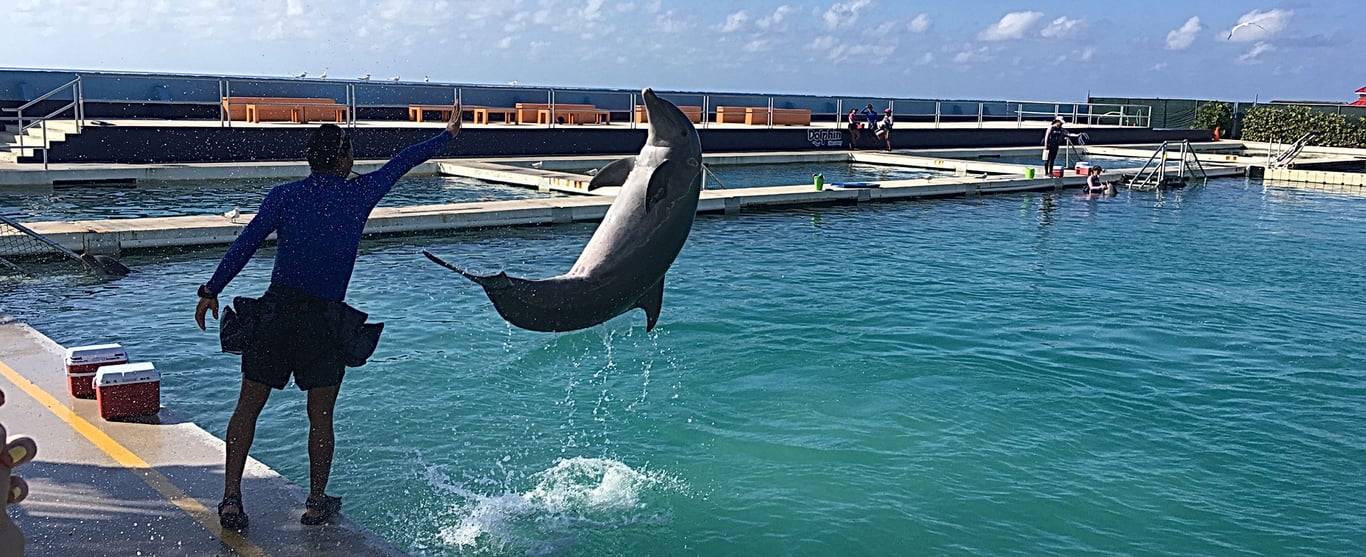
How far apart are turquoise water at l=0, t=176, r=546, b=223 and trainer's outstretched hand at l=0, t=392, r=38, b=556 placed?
1501cm

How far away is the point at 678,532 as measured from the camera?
7.10 m

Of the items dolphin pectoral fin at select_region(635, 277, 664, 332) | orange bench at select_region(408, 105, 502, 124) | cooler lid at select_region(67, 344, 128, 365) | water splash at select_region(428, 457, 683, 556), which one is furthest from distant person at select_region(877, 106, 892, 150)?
dolphin pectoral fin at select_region(635, 277, 664, 332)

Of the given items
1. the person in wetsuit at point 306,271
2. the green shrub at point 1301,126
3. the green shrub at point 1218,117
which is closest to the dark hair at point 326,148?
the person in wetsuit at point 306,271

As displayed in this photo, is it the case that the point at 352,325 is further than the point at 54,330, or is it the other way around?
the point at 54,330

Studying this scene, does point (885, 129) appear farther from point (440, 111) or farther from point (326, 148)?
point (326, 148)

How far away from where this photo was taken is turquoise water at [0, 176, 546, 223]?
60.7 ft

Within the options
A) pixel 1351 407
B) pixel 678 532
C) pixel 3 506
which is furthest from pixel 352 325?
pixel 1351 407

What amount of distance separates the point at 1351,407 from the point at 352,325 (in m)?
9.15

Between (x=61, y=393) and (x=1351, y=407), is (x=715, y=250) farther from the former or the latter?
(x=61, y=393)

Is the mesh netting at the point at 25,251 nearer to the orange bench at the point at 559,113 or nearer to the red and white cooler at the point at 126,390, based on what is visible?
the red and white cooler at the point at 126,390

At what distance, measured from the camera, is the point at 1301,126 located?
48.0 meters

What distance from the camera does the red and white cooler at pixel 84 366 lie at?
288 inches

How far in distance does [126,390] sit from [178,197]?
50.3 ft

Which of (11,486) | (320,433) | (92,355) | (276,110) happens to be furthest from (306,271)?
(276,110)
